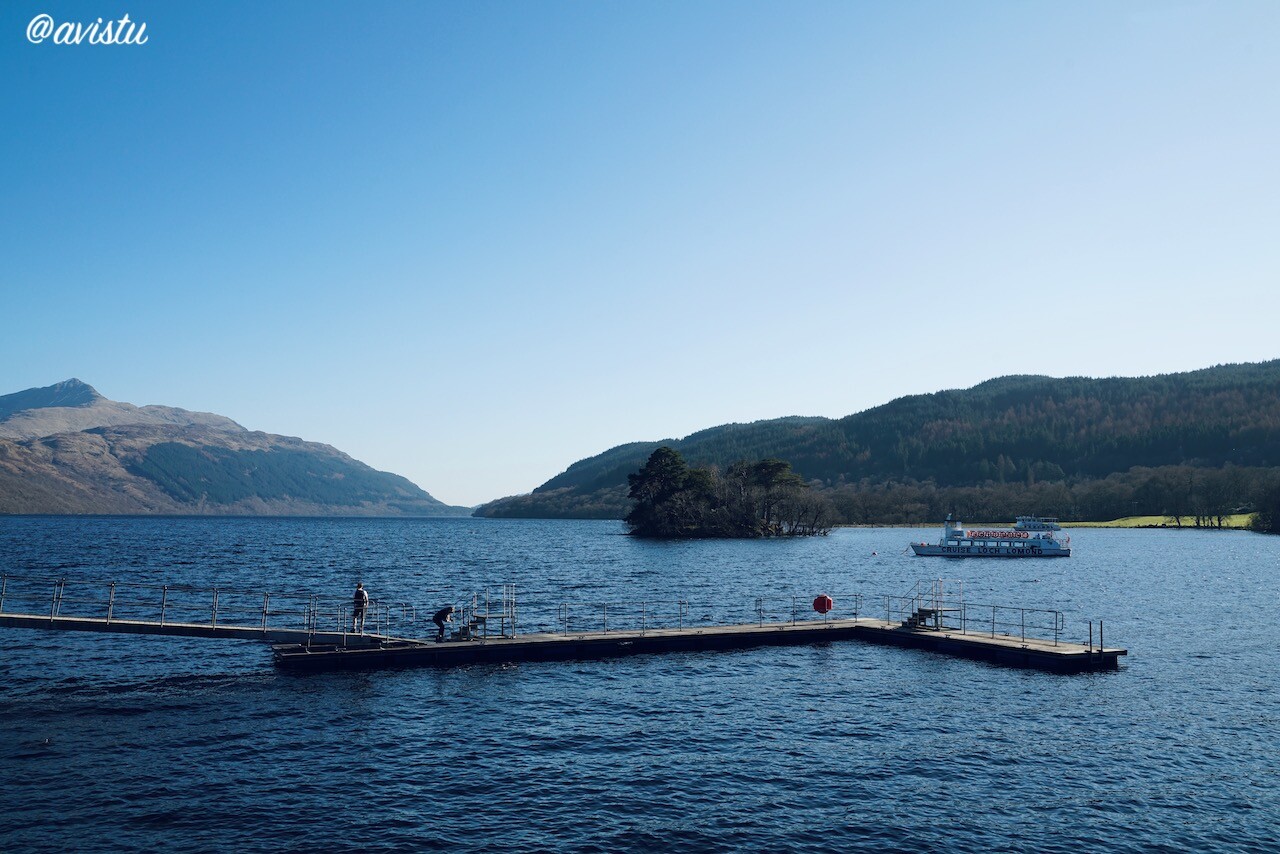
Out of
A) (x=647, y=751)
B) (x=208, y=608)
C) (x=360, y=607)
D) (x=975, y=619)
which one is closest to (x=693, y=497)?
(x=975, y=619)

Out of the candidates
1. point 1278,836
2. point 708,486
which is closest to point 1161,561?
point 708,486

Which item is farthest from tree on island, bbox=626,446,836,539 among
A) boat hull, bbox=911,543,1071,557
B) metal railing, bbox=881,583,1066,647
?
metal railing, bbox=881,583,1066,647

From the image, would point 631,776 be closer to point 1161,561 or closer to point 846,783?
point 846,783

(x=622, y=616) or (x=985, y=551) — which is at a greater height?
(x=985, y=551)

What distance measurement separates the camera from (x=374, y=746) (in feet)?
107

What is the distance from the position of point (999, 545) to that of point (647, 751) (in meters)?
157

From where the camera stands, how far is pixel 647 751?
32312 millimetres

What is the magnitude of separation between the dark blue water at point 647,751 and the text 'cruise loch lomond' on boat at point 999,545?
105649mm

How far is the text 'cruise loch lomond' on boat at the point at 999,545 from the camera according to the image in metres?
164

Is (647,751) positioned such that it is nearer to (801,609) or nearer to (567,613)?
(567,613)

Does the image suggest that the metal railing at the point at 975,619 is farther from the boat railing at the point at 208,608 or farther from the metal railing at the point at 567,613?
the boat railing at the point at 208,608

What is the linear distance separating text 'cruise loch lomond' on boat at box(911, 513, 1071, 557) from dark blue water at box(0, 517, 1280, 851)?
347ft

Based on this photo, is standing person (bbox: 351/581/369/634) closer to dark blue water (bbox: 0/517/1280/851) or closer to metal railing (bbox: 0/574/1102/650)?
dark blue water (bbox: 0/517/1280/851)

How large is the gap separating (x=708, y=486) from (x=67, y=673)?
518ft
